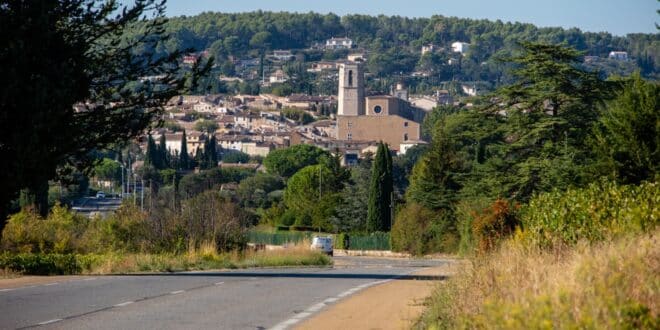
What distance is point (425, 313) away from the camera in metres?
14.3

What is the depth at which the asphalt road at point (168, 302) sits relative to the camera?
1346 centimetres

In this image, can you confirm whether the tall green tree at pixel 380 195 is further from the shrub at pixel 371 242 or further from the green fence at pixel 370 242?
the green fence at pixel 370 242

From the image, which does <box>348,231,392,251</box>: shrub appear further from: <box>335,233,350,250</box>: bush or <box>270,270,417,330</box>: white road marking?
<box>270,270,417,330</box>: white road marking

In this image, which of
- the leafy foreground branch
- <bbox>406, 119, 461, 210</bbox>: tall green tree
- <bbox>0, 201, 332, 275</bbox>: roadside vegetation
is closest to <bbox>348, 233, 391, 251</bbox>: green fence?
<bbox>406, 119, 461, 210</bbox>: tall green tree

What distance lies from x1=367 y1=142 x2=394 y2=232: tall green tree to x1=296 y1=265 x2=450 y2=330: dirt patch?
66434 millimetres

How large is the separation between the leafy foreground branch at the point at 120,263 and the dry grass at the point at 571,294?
13561 mm

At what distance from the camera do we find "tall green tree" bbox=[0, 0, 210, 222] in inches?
713

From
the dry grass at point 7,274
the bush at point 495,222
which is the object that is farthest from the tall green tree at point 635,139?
the dry grass at point 7,274

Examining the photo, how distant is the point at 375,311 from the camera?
51.6 ft

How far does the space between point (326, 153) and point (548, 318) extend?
163 metres

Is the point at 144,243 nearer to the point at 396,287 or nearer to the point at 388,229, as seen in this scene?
the point at 396,287

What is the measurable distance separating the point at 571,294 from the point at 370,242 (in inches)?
2900

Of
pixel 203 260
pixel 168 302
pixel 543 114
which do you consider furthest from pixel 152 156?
pixel 168 302

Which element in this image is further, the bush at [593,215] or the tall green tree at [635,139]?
the tall green tree at [635,139]
